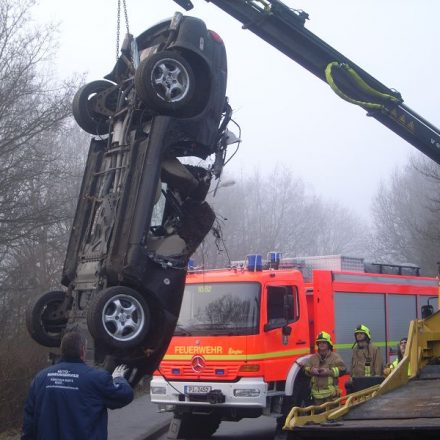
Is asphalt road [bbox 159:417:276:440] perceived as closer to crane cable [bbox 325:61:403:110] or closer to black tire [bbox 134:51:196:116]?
crane cable [bbox 325:61:403:110]

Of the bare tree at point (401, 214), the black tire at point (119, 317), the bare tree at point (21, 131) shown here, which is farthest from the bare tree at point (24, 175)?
the bare tree at point (401, 214)

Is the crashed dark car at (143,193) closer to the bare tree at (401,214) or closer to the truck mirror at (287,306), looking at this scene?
the truck mirror at (287,306)

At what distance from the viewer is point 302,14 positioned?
9.06 m

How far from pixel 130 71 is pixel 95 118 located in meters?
0.57

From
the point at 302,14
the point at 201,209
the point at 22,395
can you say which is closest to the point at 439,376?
the point at 201,209

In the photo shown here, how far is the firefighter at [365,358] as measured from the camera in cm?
1081

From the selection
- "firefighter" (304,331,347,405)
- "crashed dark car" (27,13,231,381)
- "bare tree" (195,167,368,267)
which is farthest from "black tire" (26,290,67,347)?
"bare tree" (195,167,368,267)

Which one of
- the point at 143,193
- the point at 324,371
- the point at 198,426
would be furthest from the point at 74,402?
the point at 198,426

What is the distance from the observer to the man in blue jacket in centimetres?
498

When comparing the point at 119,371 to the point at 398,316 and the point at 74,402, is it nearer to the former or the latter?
the point at 74,402

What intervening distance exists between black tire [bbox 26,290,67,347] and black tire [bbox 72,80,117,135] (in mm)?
1552

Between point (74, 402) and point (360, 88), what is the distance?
19.7ft

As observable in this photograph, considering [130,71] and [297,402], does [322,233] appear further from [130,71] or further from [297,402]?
[130,71]

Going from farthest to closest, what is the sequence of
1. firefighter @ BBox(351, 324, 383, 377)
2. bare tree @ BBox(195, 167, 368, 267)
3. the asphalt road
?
bare tree @ BBox(195, 167, 368, 267), the asphalt road, firefighter @ BBox(351, 324, 383, 377)
